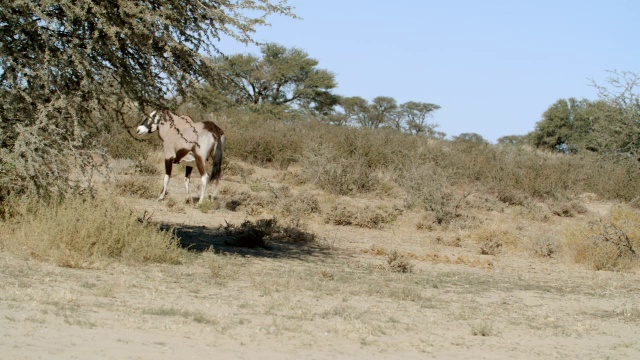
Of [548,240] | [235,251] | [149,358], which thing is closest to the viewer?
[149,358]

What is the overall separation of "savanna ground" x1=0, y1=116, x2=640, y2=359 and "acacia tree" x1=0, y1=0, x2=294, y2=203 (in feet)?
2.70

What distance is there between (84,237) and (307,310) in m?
3.31

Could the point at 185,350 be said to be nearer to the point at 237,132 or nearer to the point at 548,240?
the point at 548,240

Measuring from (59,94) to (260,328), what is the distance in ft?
15.3

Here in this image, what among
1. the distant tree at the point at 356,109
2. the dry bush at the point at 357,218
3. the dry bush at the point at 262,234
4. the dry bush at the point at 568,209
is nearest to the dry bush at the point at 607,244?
the dry bush at the point at 357,218

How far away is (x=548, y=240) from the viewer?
593 inches

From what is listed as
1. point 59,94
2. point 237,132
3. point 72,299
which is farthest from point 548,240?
point 237,132

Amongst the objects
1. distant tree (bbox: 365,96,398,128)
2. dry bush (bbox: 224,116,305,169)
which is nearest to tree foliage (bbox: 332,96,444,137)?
distant tree (bbox: 365,96,398,128)

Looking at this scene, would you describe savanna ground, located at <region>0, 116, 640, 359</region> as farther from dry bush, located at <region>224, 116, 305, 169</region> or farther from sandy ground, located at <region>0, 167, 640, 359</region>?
dry bush, located at <region>224, 116, 305, 169</region>

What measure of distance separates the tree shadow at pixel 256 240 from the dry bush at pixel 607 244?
4269mm

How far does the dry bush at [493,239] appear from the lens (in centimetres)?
1490

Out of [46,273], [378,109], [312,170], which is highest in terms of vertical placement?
[378,109]

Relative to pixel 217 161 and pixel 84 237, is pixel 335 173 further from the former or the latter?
pixel 84 237

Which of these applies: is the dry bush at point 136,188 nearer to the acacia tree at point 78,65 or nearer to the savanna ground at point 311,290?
the savanna ground at point 311,290
